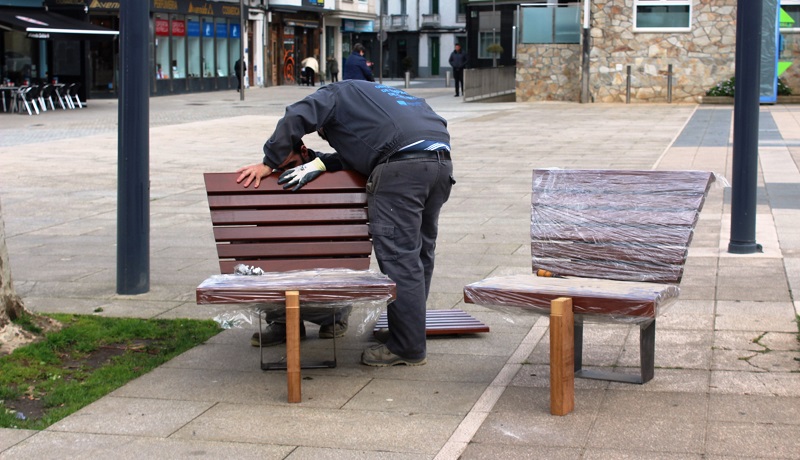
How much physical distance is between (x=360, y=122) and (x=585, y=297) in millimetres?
1338

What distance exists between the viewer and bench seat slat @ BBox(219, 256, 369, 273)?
5.36 metres

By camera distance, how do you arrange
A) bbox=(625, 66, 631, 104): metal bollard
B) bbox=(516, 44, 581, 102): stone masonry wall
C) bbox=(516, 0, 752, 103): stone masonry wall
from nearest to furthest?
1. bbox=(516, 0, 752, 103): stone masonry wall
2. bbox=(625, 66, 631, 104): metal bollard
3. bbox=(516, 44, 581, 102): stone masonry wall

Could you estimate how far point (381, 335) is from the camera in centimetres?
561

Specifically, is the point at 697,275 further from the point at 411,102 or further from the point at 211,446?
the point at 211,446

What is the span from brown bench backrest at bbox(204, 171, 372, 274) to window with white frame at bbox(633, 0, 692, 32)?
27.8 meters

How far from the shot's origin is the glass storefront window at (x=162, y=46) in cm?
3809

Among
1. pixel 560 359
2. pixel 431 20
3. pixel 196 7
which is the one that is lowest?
pixel 560 359

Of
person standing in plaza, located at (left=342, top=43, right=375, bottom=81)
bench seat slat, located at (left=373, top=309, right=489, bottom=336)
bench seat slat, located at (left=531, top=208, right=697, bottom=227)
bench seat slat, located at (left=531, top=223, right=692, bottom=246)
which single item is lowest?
bench seat slat, located at (left=373, top=309, right=489, bottom=336)

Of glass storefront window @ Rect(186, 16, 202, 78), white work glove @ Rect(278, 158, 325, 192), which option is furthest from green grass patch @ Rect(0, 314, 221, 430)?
glass storefront window @ Rect(186, 16, 202, 78)

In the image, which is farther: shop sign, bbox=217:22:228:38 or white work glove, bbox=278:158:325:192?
shop sign, bbox=217:22:228:38

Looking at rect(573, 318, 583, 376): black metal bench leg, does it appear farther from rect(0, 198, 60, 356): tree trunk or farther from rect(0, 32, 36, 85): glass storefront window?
rect(0, 32, 36, 85): glass storefront window

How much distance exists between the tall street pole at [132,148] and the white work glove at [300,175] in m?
1.78

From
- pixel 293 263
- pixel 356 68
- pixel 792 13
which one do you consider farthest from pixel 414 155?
pixel 792 13

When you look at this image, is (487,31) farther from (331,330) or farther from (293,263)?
(293,263)
